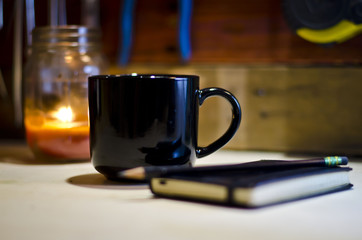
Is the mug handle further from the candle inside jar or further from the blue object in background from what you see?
the blue object in background

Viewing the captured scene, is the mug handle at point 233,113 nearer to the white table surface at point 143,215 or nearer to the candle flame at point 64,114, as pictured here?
the white table surface at point 143,215

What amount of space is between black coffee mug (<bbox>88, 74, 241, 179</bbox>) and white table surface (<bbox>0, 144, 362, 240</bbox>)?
0.14 feet

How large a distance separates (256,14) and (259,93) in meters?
0.15

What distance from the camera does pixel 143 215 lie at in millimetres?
532

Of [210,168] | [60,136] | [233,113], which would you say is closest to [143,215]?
[210,168]

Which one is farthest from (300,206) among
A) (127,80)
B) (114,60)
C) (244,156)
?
(114,60)

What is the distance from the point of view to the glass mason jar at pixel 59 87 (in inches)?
34.4

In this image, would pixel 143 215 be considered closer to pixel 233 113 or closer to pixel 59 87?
pixel 233 113

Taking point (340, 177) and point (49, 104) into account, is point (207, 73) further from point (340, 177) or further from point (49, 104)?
point (340, 177)

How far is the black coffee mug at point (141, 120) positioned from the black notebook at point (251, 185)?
0.07m

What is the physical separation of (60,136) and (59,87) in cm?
9

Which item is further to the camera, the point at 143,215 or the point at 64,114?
the point at 64,114

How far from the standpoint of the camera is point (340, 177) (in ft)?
2.09

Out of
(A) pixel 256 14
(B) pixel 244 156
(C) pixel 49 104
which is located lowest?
(B) pixel 244 156
